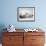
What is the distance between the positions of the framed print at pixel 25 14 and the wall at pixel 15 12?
99mm

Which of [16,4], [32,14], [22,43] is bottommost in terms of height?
[22,43]

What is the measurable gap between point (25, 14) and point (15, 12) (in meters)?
0.33

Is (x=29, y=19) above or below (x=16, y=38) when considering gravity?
above

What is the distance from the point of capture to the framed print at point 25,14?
4.20m

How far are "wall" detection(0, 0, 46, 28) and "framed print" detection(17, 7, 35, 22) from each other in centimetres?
10

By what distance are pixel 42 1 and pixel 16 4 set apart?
849mm

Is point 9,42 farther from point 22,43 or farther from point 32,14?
point 32,14

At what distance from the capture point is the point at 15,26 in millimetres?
4246

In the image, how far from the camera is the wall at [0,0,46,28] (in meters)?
4.19

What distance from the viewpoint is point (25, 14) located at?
166 inches

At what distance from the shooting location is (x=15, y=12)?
421 cm

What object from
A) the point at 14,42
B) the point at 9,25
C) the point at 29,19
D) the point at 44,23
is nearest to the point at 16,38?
the point at 14,42

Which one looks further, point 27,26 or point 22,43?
point 27,26

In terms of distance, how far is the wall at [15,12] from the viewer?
4.19 metres
